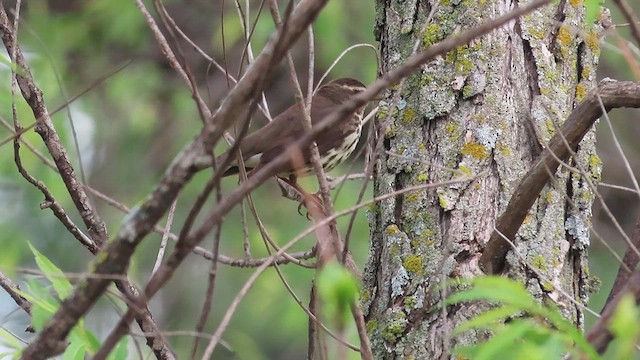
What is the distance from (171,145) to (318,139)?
3854mm

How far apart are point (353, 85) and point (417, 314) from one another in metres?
1.91

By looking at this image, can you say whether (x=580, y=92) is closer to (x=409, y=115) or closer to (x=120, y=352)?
(x=409, y=115)

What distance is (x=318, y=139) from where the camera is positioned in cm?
345

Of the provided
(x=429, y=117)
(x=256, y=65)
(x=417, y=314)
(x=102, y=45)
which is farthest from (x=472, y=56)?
(x=102, y=45)

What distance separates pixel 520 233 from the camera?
2629 millimetres

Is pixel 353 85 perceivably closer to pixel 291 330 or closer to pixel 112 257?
pixel 291 330

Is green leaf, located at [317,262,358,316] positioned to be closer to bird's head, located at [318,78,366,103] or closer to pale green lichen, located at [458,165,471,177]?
pale green lichen, located at [458,165,471,177]

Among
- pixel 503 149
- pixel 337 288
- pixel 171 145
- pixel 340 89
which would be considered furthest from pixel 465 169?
pixel 171 145

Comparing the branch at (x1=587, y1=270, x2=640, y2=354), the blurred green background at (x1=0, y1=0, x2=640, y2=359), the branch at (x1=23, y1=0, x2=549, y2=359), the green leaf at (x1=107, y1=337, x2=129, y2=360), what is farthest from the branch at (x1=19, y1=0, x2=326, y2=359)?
the blurred green background at (x1=0, y1=0, x2=640, y2=359)

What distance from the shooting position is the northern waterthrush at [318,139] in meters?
3.51

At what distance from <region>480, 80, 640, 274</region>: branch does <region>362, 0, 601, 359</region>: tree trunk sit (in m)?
0.13

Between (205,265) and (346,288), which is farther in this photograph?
(205,265)

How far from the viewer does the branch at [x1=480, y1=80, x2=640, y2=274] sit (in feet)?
7.64

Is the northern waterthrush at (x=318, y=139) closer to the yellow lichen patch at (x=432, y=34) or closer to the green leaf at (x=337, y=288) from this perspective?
the yellow lichen patch at (x=432, y=34)
